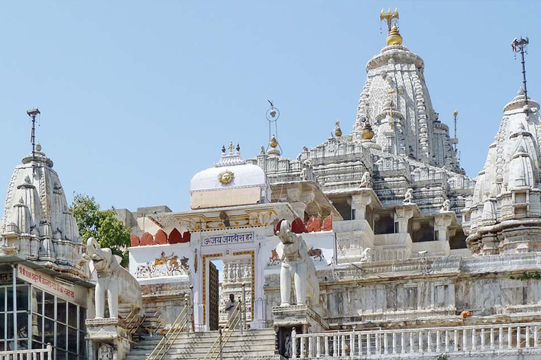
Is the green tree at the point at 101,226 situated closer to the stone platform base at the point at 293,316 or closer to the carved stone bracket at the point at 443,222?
the carved stone bracket at the point at 443,222

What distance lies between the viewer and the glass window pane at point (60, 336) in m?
41.3

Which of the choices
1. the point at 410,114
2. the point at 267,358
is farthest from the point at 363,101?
the point at 267,358

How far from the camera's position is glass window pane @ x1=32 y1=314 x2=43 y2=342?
4019 centimetres

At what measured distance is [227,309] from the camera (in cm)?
4356

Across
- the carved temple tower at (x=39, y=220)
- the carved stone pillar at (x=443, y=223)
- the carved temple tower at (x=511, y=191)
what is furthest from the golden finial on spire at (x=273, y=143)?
the carved temple tower at (x=511, y=191)

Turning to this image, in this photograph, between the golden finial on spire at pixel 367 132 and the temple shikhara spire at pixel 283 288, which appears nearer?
the temple shikhara spire at pixel 283 288

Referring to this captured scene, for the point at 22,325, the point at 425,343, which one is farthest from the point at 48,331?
the point at 425,343

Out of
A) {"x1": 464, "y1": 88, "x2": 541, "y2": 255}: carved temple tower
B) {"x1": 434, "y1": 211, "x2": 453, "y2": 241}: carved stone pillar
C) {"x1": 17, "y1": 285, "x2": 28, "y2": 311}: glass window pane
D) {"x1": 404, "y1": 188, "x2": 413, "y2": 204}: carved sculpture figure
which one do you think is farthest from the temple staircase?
{"x1": 434, "y1": 211, "x2": 453, "y2": 241}: carved stone pillar

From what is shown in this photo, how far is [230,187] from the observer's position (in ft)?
145

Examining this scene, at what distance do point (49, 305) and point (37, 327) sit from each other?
103 centimetres

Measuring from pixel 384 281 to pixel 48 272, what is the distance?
10775mm

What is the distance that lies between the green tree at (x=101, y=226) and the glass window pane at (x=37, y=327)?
73.4ft

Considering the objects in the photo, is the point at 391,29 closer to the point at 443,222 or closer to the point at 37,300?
the point at 443,222

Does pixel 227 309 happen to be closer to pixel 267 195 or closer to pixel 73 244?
pixel 267 195
